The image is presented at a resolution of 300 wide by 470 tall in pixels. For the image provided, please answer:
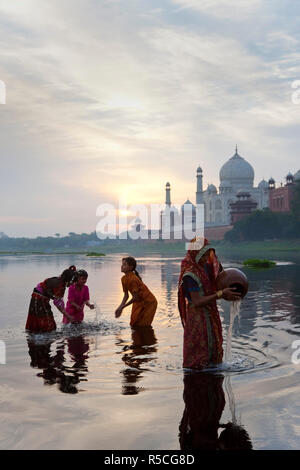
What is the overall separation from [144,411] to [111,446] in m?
0.75

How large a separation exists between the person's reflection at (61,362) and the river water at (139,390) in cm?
1

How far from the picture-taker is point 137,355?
253 inches

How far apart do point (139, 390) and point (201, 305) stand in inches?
35.9

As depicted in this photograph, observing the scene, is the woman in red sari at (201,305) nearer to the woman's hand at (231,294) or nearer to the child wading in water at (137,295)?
the woman's hand at (231,294)

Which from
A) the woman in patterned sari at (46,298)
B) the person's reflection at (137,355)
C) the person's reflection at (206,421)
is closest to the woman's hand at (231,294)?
the person's reflection at (206,421)

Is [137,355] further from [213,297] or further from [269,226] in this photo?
[269,226]

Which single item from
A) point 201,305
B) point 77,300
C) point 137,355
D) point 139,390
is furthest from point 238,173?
point 139,390

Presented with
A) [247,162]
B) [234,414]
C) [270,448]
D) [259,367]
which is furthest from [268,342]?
[247,162]

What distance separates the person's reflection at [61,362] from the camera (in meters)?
5.23

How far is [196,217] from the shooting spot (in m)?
94.3

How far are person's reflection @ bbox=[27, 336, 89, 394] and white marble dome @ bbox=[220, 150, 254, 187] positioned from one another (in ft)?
258

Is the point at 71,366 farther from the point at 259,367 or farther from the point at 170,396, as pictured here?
the point at 259,367

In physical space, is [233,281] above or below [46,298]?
above

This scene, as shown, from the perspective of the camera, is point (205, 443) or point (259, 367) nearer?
point (205, 443)
